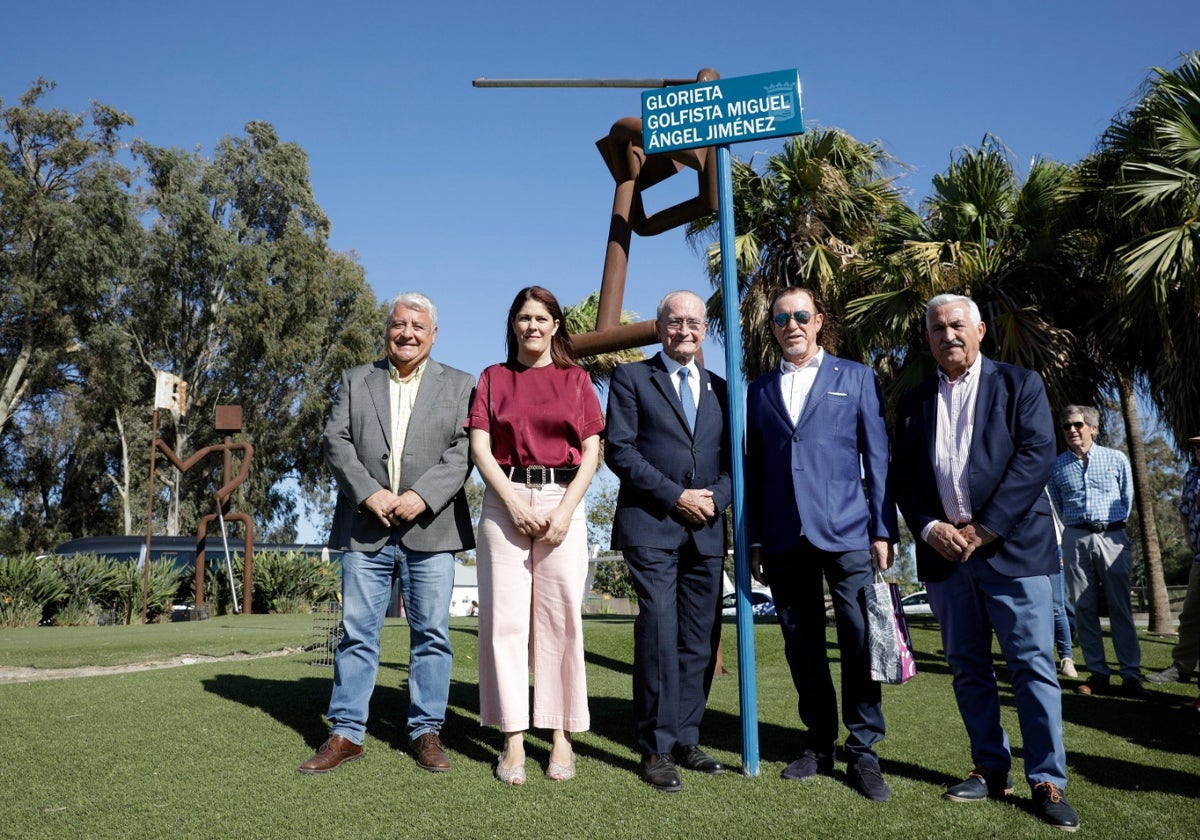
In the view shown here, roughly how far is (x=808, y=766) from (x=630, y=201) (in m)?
4.17

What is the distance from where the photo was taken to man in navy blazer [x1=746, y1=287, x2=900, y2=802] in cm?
364

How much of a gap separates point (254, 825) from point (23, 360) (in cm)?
3161

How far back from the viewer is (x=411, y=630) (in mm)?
3930

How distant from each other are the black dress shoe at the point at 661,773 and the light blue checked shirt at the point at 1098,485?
4.46 m

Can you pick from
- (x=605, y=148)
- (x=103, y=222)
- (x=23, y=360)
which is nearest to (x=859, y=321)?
(x=605, y=148)

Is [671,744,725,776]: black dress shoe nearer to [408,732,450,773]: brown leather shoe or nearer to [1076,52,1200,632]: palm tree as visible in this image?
[408,732,450,773]: brown leather shoe

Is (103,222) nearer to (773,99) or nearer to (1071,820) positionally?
(773,99)

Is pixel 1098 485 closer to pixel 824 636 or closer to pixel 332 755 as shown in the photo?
pixel 824 636

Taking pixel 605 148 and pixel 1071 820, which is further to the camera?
pixel 605 148

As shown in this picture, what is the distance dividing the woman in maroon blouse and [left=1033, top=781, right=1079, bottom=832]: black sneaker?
5.61 ft

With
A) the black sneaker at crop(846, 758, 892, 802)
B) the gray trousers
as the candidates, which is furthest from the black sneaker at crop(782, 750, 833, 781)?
the gray trousers

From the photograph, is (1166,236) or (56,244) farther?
(56,244)

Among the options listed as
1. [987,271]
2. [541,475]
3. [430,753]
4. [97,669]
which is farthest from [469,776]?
[987,271]

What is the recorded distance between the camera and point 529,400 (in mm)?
3869
